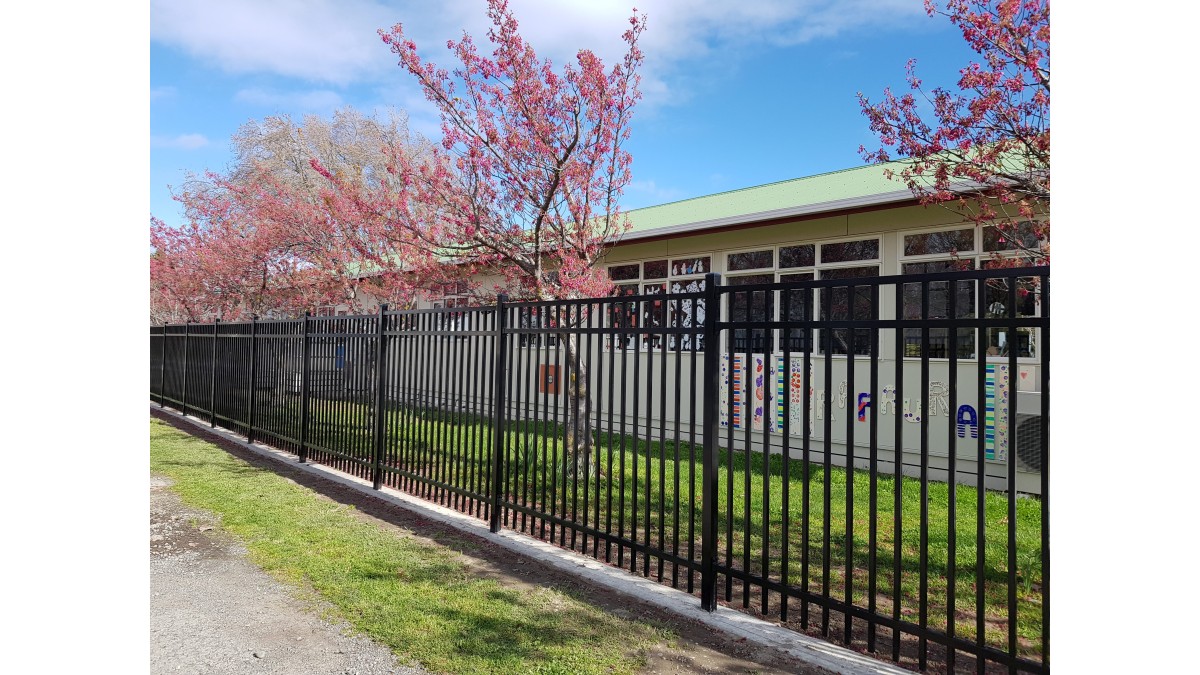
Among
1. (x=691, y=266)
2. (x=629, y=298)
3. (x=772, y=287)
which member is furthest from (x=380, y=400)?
(x=691, y=266)

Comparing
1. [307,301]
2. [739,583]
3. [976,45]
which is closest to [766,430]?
[739,583]

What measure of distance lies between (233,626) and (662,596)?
2.65 meters

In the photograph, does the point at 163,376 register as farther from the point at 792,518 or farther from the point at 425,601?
the point at 792,518

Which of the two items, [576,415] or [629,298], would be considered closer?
[629,298]

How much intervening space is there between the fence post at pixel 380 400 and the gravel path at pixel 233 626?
2.17m

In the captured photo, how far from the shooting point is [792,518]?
6328 millimetres

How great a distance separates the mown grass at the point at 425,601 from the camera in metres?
3.49

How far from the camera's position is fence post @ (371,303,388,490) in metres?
7.69

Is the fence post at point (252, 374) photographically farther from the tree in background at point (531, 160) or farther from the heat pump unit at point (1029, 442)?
the heat pump unit at point (1029, 442)

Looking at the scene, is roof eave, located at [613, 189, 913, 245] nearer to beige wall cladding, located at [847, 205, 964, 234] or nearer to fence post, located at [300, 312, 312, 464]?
beige wall cladding, located at [847, 205, 964, 234]

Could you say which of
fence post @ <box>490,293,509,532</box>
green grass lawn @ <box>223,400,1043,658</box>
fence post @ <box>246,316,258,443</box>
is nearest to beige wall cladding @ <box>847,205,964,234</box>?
green grass lawn @ <box>223,400,1043,658</box>

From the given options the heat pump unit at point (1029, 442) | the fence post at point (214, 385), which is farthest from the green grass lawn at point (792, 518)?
the fence post at point (214, 385)

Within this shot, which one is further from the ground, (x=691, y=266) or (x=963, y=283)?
(x=691, y=266)

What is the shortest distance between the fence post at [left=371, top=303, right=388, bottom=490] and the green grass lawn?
0.38 ft
